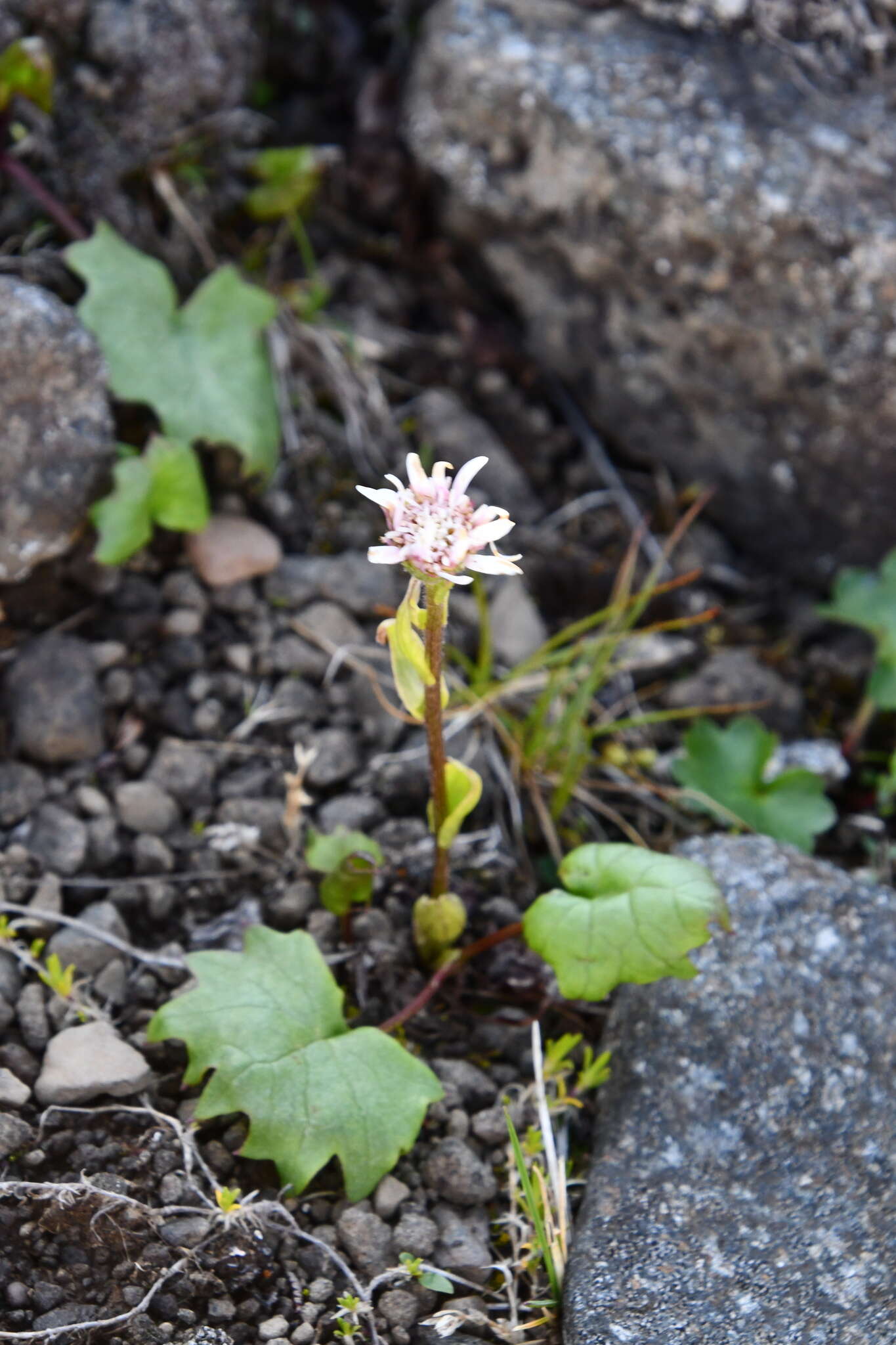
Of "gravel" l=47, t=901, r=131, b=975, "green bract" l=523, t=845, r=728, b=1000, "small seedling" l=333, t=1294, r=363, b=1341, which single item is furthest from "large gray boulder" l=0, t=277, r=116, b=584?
"small seedling" l=333, t=1294, r=363, b=1341

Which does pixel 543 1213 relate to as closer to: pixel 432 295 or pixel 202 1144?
pixel 202 1144

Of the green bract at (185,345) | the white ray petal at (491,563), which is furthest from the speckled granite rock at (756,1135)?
the green bract at (185,345)

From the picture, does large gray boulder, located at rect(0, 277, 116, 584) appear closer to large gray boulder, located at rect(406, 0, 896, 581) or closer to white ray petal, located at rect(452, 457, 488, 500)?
white ray petal, located at rect(452, 457, 488, 500)

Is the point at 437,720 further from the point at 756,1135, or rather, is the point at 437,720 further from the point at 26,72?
the point at 26,72

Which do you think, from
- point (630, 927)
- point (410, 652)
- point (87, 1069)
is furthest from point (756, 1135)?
point (87, 1069)

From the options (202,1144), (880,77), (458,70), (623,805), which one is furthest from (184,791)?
(880,77)
